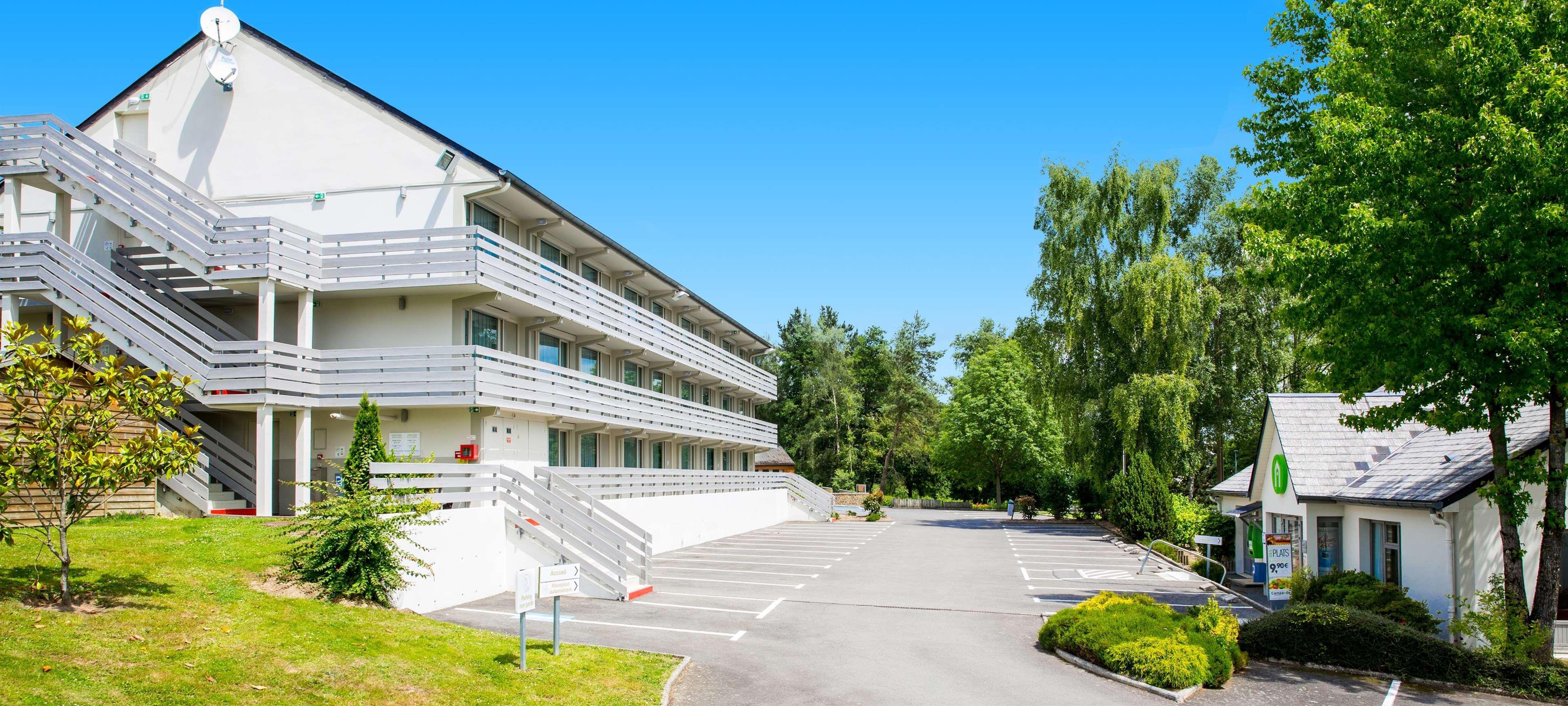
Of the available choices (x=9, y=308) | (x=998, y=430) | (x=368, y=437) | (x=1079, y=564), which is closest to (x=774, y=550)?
(x=1079, y=564)

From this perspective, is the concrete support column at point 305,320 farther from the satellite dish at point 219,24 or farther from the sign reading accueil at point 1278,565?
the sign reading accueil at point 1278,565

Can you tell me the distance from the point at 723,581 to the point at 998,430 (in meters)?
50.5

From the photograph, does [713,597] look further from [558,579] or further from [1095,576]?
[1095,576]

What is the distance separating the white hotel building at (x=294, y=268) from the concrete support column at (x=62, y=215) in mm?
53

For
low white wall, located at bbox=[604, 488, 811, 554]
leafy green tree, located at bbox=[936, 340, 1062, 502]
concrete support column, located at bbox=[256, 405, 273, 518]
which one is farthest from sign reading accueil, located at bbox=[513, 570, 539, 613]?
leafy green tree, located at bbox=[936, 340, 1062, 502]

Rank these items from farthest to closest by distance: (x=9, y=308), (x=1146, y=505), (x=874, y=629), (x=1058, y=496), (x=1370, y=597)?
(x=1058, y=496) → (x=1146, y=505) → (x=9, y=308) → (x=1370, y=597) → (x=874, y=629)

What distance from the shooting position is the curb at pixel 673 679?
10709 millimetres

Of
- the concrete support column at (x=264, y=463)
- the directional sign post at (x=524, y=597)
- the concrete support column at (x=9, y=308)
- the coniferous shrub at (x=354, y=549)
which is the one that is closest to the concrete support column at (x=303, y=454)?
the concrete support column at (x=264, y=463)

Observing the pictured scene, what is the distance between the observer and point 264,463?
19.8 m

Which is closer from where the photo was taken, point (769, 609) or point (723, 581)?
point (769, 609)

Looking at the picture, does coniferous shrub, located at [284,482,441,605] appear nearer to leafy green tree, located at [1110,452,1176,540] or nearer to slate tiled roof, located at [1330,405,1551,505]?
slate tiled roof, located at [1330,405,1551,505]

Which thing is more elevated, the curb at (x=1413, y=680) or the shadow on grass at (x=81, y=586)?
the shadow on grass at (x=81, y=586)

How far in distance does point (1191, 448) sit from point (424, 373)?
33946mm

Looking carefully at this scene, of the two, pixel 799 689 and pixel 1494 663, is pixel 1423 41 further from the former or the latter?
pixel 799 689
